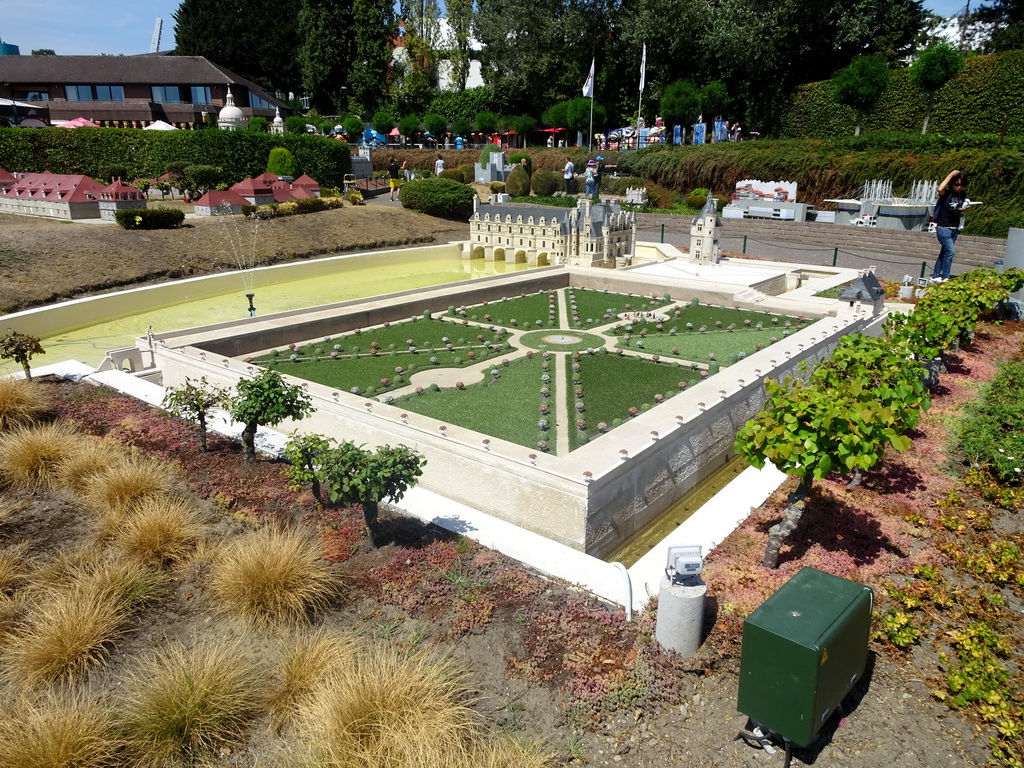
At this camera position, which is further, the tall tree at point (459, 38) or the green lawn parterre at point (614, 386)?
the tall tree at point (459, 38)

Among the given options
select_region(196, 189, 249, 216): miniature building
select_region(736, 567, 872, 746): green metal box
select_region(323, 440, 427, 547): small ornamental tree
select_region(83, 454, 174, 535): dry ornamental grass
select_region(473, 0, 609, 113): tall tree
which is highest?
Result: select_region(473, 0, 609, 113): tall tree

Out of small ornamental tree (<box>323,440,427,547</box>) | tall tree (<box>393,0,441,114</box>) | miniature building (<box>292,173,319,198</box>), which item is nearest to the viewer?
small ornamental tree (<box>323,440,427,547</box>)

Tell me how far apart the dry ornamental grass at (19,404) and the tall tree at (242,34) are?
7194 centimetres

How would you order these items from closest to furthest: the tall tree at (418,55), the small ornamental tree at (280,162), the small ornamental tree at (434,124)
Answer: the small ornamental tree at (280,162) → the small ornamental tree at (434,124) → the tall tree at (418,55)

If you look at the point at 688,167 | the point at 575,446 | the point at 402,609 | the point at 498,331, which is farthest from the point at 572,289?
the point at 688,167

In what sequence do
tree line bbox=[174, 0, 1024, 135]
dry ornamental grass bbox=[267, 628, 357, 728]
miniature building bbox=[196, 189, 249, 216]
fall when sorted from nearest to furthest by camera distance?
dry ornamental grass bbox=[267, 628, 357, 728], miniature building bbox=[196, 189, 249, 216], tree line bbox=[174, 0, 1024, 135]

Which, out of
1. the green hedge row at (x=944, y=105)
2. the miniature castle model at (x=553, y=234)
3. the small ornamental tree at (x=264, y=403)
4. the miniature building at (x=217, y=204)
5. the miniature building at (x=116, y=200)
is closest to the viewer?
the small ornamental tree at (x=264, y=403)

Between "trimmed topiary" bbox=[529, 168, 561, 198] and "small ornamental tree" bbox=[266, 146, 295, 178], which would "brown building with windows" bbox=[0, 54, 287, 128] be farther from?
"trimmed topiary" bbox=[529, 168, 561, 198]

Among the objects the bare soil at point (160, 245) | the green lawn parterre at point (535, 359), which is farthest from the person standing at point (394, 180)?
the green lawn parterre at point (535, 359)

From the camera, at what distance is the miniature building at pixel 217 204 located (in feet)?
113

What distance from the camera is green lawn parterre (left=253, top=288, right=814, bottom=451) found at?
37.9ft


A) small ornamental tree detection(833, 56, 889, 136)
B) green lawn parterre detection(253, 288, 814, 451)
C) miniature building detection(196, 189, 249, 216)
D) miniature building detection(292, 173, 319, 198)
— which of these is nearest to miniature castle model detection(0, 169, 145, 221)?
miniature building detection(196, 189, 249, 216)

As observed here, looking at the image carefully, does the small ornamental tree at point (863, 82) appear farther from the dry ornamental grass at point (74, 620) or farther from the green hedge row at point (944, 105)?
the dry ornamental grass at point (74, 620)

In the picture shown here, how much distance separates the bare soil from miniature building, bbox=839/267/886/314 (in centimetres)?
2423
